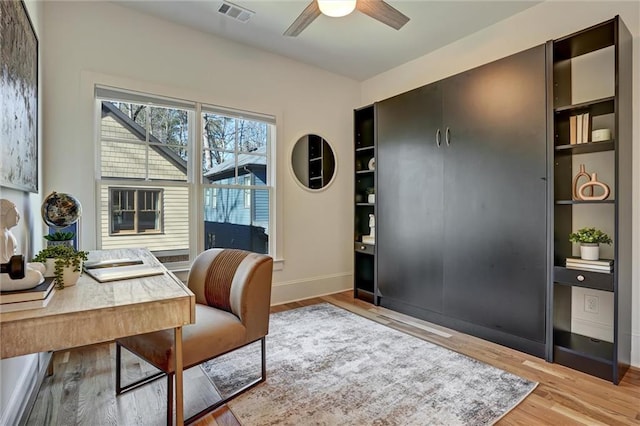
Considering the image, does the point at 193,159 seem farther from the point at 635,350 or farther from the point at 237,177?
the point at 635,350

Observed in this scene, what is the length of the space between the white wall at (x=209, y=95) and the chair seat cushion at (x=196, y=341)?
4.96ft

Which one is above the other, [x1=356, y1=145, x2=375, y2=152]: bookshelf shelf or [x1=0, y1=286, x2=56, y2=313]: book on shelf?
[x1=356, y1=145, x2=375, y2=152]: bookshelf shelf

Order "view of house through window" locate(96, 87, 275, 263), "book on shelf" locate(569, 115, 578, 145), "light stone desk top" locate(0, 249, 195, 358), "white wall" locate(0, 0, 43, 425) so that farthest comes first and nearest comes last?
1. "view of house through window" locate(96, 87, 275, 263)
2. "book on shelf" locate(569, 115, 578, 145)
3. "white wall" locate(0, 0, 43, 425)
4. "light stone desk top" locate(0, 249, 195, 358)

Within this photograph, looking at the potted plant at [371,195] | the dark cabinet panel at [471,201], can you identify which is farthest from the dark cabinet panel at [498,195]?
the potted plant at [371,195]

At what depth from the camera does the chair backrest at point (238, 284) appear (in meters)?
1.90

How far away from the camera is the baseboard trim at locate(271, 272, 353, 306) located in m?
3.82

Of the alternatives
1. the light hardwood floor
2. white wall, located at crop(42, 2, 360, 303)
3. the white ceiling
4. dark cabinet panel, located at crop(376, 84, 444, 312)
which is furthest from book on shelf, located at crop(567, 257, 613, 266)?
white wall, located at crop(42, 2, 360, 303)

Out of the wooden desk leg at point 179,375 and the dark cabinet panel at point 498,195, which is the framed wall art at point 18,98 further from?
the dark cabinet panel at point 498,195

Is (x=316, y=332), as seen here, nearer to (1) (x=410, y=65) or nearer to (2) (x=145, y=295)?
(2) (x=145, y=295)

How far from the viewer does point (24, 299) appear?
107cm

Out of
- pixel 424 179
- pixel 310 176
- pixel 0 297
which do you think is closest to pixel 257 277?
pixel 0 297

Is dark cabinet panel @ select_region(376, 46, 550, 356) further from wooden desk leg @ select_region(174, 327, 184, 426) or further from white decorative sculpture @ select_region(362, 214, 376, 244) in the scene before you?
wooden desk leg @ select_region(174, 327, 184, 426)

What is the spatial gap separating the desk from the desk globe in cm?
74

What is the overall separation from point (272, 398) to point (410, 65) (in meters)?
3.70
